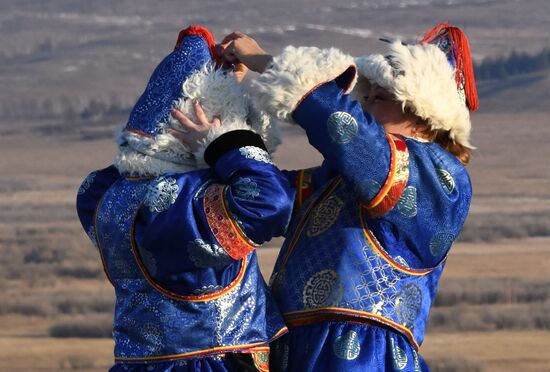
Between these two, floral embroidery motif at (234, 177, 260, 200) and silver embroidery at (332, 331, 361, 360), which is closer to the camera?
floral embroidery motif at (234, 177, 260, 200)

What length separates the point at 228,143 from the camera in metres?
3.04

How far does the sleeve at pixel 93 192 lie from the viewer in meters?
3.26

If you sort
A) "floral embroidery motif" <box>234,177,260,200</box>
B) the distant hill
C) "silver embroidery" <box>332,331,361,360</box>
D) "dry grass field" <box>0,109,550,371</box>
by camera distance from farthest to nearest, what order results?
the distant hill
"dry grass field" <box>0,109,550,371</box>
"silver embroidery" <box>332,331,361,360</box>
"floral embroidery motif" <box>234,177,260,200</box>

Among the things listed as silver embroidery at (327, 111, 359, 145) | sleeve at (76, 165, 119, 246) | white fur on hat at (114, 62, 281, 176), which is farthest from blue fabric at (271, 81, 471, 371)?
sleeve at (76, 165, 119, 246)

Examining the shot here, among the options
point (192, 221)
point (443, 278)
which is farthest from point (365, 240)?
point (443, 278)

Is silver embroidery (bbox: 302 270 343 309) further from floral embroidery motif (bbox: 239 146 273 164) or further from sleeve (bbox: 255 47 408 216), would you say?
floral embroidery motif (bbox: 239 146 273 164)

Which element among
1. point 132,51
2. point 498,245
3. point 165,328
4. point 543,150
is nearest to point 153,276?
point 165,328

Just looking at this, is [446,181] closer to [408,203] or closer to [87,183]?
[408,203]

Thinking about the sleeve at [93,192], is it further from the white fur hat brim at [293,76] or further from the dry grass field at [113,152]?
the dry grass field at [113,152]

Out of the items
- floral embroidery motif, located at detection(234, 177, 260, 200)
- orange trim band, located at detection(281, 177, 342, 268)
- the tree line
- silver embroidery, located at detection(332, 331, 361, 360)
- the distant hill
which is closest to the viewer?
floral embroidery motif, located at detection(234, 177, 260, 200)

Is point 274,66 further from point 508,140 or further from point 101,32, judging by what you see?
point 101,32

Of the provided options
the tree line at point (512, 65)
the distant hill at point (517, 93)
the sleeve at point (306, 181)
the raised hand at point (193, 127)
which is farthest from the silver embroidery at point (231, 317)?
the tree line at point (512, 65)

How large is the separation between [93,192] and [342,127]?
59 centimetres

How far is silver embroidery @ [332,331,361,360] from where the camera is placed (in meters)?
3.20
